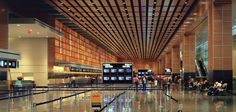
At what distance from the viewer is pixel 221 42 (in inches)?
1193

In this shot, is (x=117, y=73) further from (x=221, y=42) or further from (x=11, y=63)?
(x=11, y=63)

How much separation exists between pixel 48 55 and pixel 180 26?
1559cm

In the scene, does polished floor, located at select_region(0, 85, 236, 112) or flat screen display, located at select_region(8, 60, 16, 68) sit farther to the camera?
flat screen display, located at select_region(8, 60, 16, 68)

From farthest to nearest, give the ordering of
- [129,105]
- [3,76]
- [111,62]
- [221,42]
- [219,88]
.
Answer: [111,62] < [3,76] < [221,42] < [219,88] < [129,105]

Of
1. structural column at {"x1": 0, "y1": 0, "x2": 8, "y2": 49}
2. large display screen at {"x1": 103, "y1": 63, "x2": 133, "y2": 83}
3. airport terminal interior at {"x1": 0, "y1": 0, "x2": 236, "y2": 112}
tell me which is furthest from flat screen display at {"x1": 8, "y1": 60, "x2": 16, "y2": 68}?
large display screen at {"x1": 103, "y1": 63, "x2": 133, "y2": 83}

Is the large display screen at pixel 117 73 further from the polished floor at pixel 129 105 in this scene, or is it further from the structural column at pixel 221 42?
the structural column at pixel 221 42

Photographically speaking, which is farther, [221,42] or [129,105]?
[221,42]

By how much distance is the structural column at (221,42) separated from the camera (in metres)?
30.1

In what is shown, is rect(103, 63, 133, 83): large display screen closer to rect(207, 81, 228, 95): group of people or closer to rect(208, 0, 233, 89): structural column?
rect(207, 81, 228, 95): group of people

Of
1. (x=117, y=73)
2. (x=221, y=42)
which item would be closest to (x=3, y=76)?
(x=117, y=73)

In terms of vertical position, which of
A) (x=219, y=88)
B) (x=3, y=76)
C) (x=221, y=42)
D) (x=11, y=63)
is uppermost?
(x=221, y=42)

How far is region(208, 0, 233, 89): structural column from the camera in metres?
30.1

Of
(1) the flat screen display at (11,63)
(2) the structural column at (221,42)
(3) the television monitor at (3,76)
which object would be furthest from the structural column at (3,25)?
(2) the structural column at (221,42)

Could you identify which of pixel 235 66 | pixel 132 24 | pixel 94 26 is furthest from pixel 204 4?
pixel 94 26
